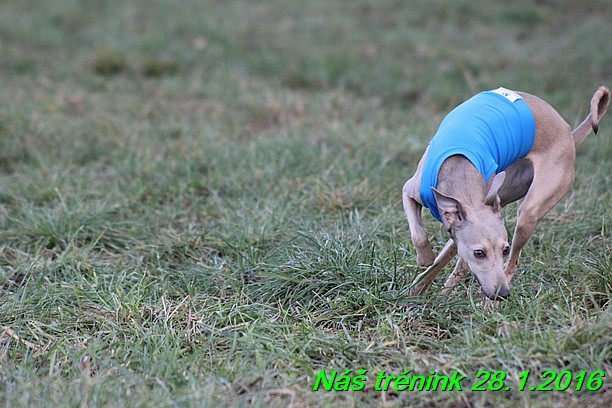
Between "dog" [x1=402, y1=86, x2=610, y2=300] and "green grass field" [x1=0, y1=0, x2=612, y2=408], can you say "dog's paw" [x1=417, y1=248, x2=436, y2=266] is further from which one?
"green grass field" [x1=0, y1=0, x2=612, y2=408]

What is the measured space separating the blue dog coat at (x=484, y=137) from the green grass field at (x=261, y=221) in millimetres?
650

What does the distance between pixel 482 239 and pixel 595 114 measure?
129 cm

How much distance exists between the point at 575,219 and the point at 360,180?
5.77 feet

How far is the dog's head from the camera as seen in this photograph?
4.06 meters

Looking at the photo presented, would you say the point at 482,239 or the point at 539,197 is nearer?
the point at 482,239

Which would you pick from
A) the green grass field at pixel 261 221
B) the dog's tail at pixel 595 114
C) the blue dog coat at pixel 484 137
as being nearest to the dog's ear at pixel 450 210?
the blue dog coat at pixel 484 137

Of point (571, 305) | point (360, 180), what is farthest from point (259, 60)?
point (571, 305)

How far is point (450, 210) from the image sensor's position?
4.11 meters

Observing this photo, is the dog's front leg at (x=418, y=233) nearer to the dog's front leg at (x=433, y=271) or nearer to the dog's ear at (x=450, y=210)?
the dog's front leg at (x=433, y=271)

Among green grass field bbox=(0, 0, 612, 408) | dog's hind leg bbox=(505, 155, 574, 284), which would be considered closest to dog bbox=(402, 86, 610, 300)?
dog's hind leg bbox=(505, 155, 574, 284)

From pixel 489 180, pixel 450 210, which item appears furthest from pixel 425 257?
pixel 489 180

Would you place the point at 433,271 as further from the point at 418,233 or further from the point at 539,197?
the point at 539,197

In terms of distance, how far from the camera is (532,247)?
16.7ft

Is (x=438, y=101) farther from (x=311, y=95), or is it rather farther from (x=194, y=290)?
(x=194, y=290)
